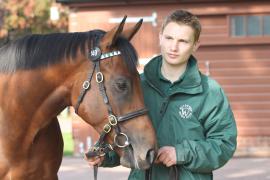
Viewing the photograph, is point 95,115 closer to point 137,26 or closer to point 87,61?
point 87,61

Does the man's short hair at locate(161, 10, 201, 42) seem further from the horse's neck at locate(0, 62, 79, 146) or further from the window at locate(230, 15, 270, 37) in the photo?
the window at locate(230, 15, 270, 37)

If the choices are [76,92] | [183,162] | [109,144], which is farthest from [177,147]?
[76,92]

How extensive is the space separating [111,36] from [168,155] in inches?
28.2

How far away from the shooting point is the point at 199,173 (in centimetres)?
311

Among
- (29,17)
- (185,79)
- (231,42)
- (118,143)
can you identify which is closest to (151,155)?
(118,143)

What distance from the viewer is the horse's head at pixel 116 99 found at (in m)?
2.99

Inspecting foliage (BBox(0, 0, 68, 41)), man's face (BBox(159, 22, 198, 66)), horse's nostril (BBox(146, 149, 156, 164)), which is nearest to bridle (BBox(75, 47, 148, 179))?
horse's nostril (BBox(146, 149, 156, 164))

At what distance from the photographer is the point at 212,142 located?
303 centimetres

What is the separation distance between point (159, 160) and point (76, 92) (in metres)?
0.62

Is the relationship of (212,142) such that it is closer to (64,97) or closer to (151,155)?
(151,155)

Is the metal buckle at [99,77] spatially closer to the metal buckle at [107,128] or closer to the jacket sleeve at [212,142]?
the metal buckle at [107,128]

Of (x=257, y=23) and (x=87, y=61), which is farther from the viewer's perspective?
(x=257, y=23)

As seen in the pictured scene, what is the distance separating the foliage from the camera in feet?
73.5

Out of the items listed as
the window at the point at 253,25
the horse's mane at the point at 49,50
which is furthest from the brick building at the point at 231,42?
the horse's mane at the point at 49,50
